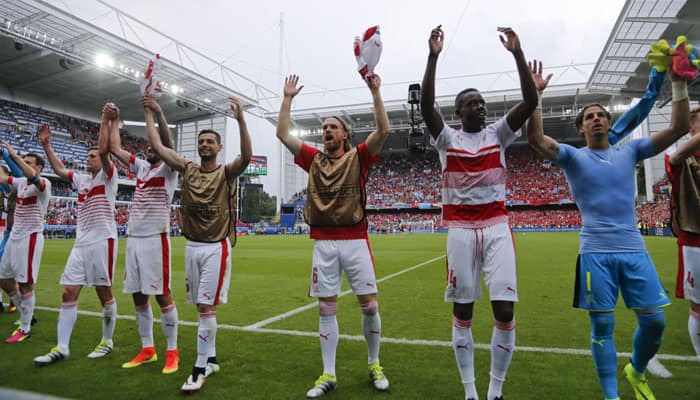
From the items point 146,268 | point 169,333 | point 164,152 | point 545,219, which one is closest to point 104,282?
point 146,268

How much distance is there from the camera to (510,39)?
316 centimetres

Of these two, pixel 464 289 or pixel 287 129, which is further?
pixel 287 129

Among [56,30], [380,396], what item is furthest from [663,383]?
[56,30]

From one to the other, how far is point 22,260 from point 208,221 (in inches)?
136

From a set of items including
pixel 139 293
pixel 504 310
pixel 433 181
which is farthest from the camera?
pixel 433 181

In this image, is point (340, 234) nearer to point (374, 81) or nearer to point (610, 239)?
point (374, 81)

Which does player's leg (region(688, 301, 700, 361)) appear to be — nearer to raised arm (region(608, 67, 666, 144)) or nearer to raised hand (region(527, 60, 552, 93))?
raised arm (region(608, 67, 666, 144))

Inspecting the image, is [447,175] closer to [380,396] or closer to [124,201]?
[380,396]

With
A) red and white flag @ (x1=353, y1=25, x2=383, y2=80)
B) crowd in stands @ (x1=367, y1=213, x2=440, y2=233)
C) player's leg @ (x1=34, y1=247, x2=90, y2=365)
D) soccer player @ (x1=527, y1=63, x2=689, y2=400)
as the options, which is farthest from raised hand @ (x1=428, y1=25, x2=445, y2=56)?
crowd in stands @ (x1=367, y1=213, x2=440, y2=233)

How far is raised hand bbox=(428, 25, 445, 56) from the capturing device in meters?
3.25

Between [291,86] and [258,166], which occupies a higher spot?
[258,166]

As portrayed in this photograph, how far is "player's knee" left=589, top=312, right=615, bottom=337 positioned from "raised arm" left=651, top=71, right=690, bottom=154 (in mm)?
1301

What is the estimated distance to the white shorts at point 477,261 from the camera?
3061 mm

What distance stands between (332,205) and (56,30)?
3453 centimetres
